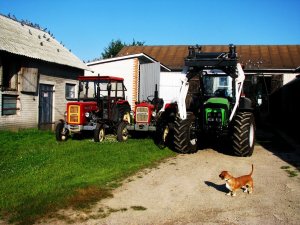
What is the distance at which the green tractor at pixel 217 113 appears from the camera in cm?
955

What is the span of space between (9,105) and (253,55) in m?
20.5

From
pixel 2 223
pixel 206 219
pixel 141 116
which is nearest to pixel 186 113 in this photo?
pixel 141 116

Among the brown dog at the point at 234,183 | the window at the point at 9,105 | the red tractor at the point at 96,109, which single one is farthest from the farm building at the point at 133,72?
the brown dog at the point at 234,183

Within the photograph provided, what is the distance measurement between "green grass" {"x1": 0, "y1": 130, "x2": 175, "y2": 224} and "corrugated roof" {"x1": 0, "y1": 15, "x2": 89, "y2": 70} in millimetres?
3709

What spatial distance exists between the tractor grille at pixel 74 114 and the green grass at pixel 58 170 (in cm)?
74

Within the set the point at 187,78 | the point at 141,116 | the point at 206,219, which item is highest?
the point at 187,78

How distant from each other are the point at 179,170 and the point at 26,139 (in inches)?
246

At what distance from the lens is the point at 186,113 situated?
33.5 ft

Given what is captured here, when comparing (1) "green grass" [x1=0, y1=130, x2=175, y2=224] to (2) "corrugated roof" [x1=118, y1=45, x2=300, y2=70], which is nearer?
(1) "green grass" [x1=0, y1=130, x2=175, y2=224]

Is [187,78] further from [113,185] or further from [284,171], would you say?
[113,185]

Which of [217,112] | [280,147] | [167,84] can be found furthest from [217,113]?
[167,84]

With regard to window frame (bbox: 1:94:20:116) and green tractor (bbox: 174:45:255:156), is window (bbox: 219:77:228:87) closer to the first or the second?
green tractor (bbox: 174:45:255:156)

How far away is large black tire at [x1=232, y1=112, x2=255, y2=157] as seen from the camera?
941cm

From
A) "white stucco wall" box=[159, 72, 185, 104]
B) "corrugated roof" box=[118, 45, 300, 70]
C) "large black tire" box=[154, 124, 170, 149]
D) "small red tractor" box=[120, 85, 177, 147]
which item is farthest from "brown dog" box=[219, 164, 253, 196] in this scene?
"corrugated roof" box=[118, 45, 300, 70]
